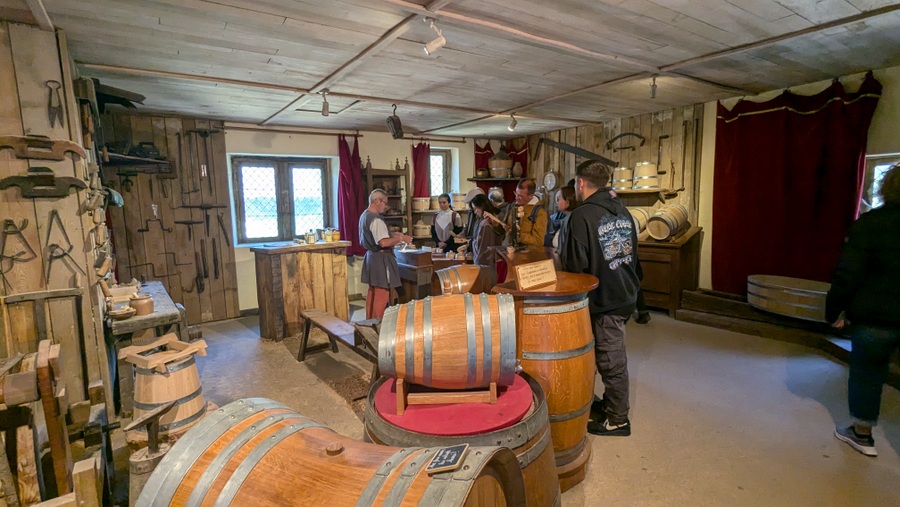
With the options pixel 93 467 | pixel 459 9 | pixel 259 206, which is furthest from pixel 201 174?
pixel 93 467

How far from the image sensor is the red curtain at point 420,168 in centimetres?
691

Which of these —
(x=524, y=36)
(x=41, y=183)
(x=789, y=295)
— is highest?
(x=524, y=36)

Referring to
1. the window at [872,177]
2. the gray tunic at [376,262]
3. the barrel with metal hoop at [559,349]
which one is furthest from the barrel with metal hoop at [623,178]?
the barrel with metal hoop at [559,349]

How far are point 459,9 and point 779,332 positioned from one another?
4.39 meters

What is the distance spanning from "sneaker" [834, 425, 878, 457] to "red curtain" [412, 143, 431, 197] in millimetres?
5579

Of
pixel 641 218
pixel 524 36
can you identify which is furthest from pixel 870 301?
pixel 641 218

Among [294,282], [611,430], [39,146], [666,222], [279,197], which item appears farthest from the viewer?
[279,197]

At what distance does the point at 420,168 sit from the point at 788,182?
474 cm

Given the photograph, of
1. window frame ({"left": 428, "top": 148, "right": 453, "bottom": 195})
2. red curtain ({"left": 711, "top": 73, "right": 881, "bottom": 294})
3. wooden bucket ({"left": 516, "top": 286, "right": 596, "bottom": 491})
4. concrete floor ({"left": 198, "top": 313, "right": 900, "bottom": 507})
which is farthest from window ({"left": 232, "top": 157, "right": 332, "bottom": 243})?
red curtain ({"left": 711, "top": 73, "right": 881, "bottom": 294})

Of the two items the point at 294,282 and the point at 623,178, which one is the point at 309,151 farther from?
the point at 623,178

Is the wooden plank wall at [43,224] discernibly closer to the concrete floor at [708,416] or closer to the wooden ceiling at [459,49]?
the wooden ceiling at [459,49]

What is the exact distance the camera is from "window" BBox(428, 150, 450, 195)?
24.9 feet

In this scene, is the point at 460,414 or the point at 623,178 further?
the point at 623,178

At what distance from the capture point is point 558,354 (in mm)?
2072
